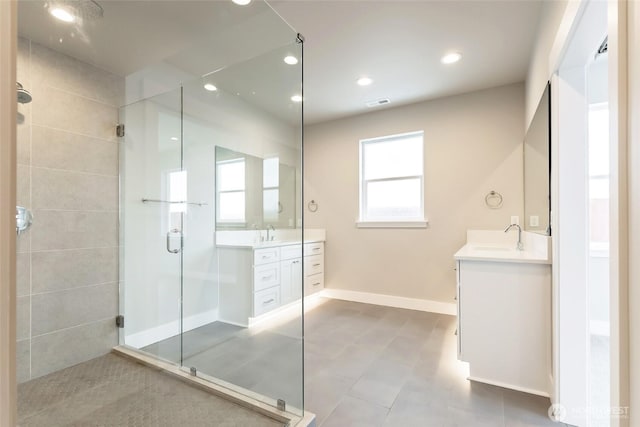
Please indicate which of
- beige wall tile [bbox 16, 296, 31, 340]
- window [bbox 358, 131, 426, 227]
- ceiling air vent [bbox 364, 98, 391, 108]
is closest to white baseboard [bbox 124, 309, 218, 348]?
beige wall tile [bbox 16, 296, 31, 340]

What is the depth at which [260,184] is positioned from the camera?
2.98 m

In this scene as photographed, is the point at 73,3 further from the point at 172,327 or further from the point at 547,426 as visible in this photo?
the point at 547,426

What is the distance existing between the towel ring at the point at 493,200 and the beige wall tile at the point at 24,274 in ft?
13.6

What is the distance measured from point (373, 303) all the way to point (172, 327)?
2488 mm

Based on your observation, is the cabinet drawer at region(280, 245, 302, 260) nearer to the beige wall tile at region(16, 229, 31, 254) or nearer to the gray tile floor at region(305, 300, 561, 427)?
the gray tile floor at region(305, 300, 561, 427)

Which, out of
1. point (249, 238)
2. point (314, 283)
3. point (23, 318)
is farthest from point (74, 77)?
point (314, 283)

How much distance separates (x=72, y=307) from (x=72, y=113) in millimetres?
1434

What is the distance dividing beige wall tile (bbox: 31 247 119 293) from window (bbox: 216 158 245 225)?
3.25 ft

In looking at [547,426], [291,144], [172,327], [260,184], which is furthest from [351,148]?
[547,426]

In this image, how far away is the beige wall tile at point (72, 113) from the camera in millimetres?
1954

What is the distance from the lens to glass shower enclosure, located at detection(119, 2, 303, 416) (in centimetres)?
250

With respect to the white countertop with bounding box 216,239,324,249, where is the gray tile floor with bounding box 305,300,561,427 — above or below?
below

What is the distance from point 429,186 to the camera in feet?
12.5

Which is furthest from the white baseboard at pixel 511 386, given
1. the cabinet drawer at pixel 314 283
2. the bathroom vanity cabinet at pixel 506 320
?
the cabinet drawer at pixel 314 283
